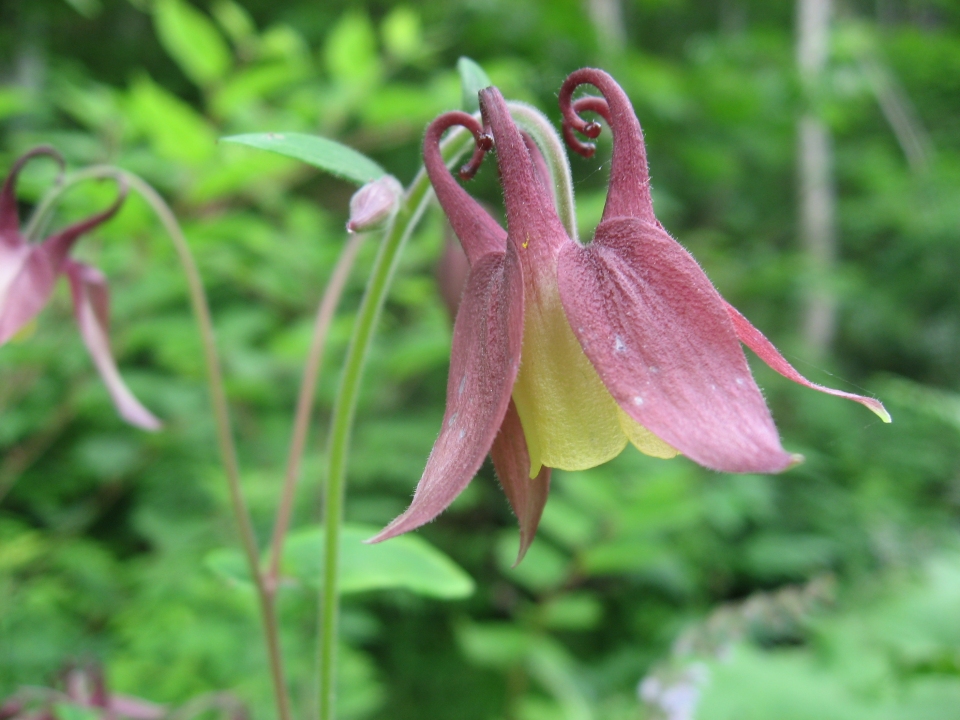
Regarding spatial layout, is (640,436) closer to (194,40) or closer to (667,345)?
(667,345)

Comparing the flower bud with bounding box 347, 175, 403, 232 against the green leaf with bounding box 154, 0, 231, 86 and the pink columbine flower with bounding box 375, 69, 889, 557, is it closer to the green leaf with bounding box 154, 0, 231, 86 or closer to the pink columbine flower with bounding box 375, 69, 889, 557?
the pink columbine flower with bounding box 375, 69, 889, 557

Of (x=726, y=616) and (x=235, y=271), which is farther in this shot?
(x=235, y=271)

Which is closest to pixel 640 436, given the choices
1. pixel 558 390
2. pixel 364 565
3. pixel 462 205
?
pixel 558 390

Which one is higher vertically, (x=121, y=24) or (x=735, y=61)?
(x=121, y=24)

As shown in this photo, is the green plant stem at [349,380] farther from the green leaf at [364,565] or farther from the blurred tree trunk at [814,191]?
the blurred tree trunk at [814,191]

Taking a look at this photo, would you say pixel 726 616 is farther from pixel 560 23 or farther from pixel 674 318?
pixel 560 23

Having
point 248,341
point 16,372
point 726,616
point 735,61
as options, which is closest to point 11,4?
point 248,341

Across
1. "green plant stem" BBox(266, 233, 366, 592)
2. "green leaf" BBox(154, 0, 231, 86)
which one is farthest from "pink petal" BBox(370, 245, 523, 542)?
"green leaf" BBox(154, 0, 231, 86)
